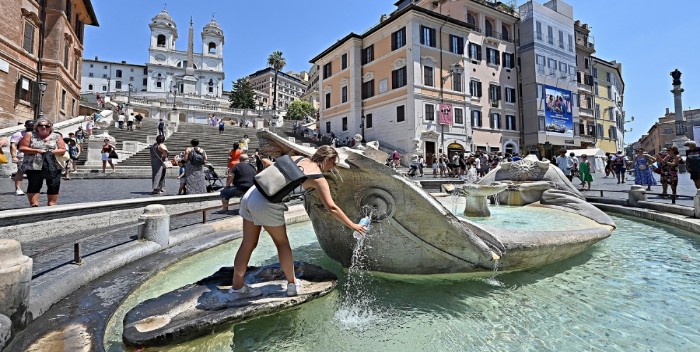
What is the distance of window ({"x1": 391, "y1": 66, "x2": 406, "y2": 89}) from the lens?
28.0 m

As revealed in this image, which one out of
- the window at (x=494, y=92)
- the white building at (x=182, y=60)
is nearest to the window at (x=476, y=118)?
the window at (x=494, y=92)

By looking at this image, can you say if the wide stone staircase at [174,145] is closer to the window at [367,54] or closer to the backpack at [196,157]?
the backpack at [196,157]

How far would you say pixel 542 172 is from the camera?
787 cm

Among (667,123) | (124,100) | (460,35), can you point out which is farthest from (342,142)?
(667,123)

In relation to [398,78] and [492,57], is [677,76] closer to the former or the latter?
[492,57]

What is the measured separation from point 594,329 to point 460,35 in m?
31.5

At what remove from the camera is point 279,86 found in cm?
10994

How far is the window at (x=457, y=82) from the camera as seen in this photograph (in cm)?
2941

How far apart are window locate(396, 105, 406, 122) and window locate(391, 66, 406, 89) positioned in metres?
1.83

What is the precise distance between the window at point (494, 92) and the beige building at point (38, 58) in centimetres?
3310

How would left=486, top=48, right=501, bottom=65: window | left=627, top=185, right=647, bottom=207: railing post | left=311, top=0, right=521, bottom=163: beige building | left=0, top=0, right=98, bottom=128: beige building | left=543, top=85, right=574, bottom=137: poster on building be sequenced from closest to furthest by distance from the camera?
left=627, top=185, right=647, bottom=207: railing post < left=0, top=0, right=98, bottom=128: beige building < left=311, top=0, right=521, bottom=163: beige building < left=486, top=48, right=501, bottom=65: window < left=543, top=85, right=574, bottom=137: poster on building

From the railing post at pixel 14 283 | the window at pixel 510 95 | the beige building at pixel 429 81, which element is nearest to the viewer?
the railing post at pixel 14 283

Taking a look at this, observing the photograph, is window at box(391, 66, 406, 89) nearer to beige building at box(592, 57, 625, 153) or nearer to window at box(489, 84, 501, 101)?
window at box(489, 84, 501, 101)

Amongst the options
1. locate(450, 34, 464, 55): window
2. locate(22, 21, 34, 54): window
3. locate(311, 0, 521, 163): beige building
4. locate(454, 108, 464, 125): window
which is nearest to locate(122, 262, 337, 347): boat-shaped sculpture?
locate(311, 0, 521, 163): beige building
